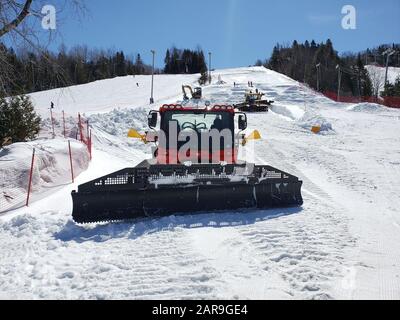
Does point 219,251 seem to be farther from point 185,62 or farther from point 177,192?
point 185,62

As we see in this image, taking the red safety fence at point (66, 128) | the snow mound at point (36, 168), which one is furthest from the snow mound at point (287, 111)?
the snow mound at point (36, 168)

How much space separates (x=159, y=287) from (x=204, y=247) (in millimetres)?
1225

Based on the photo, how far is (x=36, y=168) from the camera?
8859mm

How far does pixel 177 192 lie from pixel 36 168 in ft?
12.9

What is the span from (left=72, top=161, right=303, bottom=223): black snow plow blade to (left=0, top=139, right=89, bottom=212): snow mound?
223 centimetres

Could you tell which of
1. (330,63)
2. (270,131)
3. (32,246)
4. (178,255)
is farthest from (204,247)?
(330,63)

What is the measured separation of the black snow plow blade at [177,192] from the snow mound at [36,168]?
2.23 meters

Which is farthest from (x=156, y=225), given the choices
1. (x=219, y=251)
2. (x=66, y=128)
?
(x=66, y=128)

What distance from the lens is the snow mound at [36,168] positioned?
312 inches

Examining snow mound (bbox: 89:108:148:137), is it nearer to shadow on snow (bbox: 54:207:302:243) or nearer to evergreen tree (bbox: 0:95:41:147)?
evergreen tree (bbox: 0:95:41:147)

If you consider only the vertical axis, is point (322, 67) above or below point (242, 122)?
above

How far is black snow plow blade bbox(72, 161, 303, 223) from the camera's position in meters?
6.18

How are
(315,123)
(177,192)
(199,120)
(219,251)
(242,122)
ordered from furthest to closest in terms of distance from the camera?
(315,123) < (199,120) < (242,122) < (177,192) < (219,251)

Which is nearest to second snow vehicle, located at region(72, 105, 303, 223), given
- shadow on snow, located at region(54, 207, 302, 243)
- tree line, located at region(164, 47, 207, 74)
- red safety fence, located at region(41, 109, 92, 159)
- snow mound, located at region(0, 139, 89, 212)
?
shadow on snow, located at region(54, 207, 302, 243)
